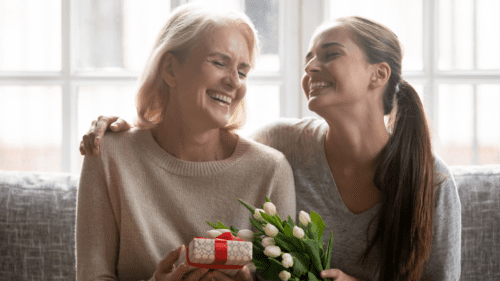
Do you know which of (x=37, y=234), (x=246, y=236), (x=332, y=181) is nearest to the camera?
(x=246, y=236)

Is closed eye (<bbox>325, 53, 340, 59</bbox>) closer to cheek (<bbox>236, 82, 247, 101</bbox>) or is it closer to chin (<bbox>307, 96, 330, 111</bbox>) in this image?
chin (<bbox>307, 96, 330, 111</bbox>)

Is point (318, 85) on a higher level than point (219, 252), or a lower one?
higher

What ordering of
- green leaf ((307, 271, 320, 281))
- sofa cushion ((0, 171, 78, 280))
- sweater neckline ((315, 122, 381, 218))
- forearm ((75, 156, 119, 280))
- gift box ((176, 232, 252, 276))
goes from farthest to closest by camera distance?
sofa cushion ((0, 171, 78, 280)) < sweater neckline ((315, 122, 381, 218)) < forearm ((75, 156, 119, 280)) < green leaf ((307, 271, 320, 281)) < gift box ((176, 232, 252, 276))

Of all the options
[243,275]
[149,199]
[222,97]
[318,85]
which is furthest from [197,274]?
[318,85]

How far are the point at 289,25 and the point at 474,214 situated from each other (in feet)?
4.24

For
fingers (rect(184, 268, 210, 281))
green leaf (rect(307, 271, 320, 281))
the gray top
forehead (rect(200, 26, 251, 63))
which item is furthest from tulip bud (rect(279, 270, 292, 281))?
forehead (rect(200, 26, 251, 63))

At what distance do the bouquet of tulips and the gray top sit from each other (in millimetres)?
421

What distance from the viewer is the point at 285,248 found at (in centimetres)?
114

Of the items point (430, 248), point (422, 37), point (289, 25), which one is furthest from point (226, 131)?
point (422, 37)

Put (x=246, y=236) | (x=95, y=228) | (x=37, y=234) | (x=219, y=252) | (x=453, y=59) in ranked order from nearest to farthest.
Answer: (x=219, y=252) < (x=246, y=236) < (x=95, y=228) < (x=37, y=234) < (x=453, y=59)

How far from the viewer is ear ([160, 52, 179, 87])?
1508 mm

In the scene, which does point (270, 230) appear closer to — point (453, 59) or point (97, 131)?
point (97, 131)

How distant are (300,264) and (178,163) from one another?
1.87 feet

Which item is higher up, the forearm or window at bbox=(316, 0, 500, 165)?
window at bbox=(316, 0, 500, 165)
